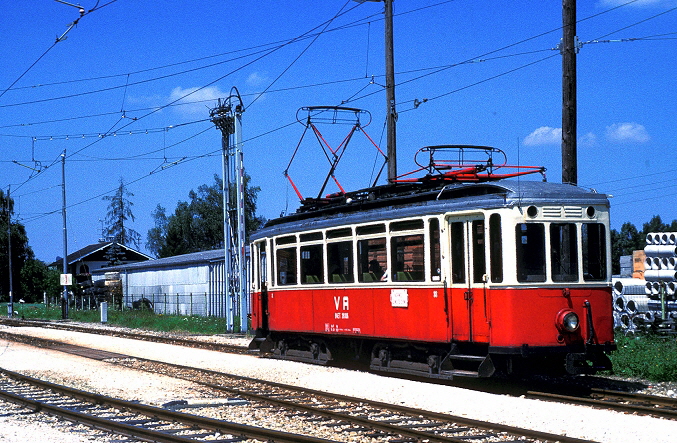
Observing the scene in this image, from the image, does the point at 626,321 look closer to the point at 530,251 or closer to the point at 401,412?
the point at 530,251

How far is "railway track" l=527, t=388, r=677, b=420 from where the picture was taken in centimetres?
1063

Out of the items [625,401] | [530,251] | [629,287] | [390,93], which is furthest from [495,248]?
[629,287]

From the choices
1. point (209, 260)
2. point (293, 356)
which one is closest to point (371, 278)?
point (293, 356)

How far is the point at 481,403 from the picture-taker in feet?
38.7

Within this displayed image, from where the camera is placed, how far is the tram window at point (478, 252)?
12.9 metres

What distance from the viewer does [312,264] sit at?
1719 centimetres

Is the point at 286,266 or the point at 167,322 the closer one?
the point at 286,266

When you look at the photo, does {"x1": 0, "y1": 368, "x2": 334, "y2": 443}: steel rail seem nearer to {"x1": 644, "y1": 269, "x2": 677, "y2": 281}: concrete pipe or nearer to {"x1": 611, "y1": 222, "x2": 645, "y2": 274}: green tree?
{"x1": 644, "y1": 269, "x2": 677, "y2": 281}: concrete pipe

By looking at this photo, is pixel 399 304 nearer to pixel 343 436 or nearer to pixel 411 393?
pixel 411 393

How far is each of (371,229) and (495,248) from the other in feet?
9.92

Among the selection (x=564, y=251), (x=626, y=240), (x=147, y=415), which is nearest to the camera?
(x=147, y=415)

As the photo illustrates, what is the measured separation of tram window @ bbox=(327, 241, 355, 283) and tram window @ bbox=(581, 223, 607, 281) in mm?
4363

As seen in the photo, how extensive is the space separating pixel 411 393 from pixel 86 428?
4.63 m

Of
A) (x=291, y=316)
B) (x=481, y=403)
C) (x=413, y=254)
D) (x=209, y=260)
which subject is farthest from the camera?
(x=209, y=260)
